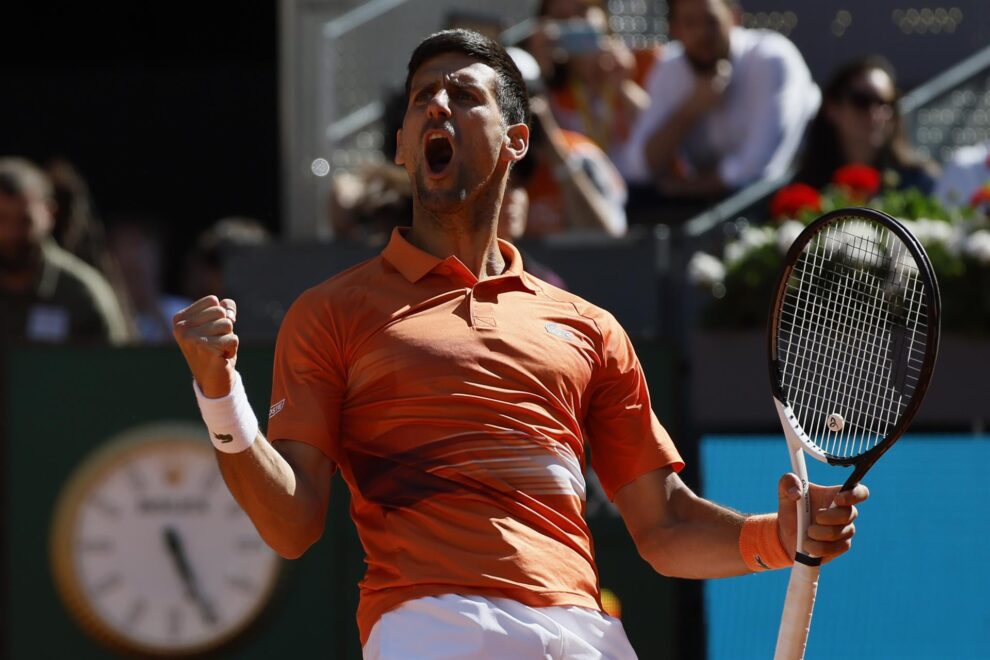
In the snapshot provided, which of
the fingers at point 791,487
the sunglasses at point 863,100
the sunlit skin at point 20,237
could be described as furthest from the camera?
the sunlit skin at point 20,237

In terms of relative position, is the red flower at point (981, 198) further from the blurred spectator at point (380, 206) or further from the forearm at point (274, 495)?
the forearm at point (274, 495)

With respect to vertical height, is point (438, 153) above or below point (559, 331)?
above

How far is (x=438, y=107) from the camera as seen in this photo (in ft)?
10.3

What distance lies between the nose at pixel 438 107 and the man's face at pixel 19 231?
4.32 metres

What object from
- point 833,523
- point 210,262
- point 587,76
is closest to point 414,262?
point 833,523

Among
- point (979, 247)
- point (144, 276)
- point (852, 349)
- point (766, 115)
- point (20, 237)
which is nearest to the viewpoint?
point (852, 349)

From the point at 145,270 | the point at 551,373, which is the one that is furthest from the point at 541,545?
the point at 145,270

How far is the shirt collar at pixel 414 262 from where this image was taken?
10.6 feet

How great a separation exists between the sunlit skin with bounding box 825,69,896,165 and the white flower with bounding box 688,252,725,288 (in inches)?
37.5

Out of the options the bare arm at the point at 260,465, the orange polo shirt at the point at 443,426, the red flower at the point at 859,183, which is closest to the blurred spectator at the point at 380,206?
the red flower at the point at 859,183

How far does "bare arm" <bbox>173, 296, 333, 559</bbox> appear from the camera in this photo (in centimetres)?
283

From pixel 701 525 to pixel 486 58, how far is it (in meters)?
0.99

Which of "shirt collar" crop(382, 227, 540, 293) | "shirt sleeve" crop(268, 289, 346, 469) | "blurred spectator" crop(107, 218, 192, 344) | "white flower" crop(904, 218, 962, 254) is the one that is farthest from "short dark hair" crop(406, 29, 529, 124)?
"blurred spectator" crop(107, 218, 192, 344)

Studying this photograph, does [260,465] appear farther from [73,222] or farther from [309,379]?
[73,222]
